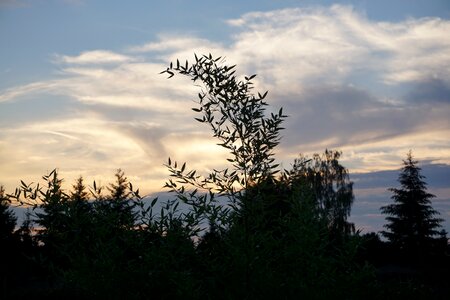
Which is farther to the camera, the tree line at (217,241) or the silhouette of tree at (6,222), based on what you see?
the silhouette of tree at (6,222)

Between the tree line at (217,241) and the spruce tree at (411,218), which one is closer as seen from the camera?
the tree line at (217,241)

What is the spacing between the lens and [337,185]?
41.4 metres

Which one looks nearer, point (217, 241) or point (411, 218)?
point (217, 241)

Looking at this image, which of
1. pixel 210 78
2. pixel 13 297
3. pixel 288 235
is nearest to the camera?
pixel 210 78

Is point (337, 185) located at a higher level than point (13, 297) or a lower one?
higher

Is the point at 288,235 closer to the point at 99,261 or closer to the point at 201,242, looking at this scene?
the point at 201,242

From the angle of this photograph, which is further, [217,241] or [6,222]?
[6,222]

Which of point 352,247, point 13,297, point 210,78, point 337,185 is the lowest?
point 13,297

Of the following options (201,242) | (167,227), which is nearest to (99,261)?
(167,227)

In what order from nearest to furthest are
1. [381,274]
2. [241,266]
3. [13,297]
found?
[241,266], [13,297], [381,274]

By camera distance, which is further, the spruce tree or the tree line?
the spruce tree

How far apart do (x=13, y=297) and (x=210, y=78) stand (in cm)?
1134

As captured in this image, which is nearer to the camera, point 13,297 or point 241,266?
point 241,266

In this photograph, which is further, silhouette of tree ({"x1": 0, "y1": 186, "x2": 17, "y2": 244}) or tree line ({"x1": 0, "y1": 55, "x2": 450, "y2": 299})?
silhouette of tree ({"x1": 0, "y1": 186, "x2": 17, "y2": 244})
